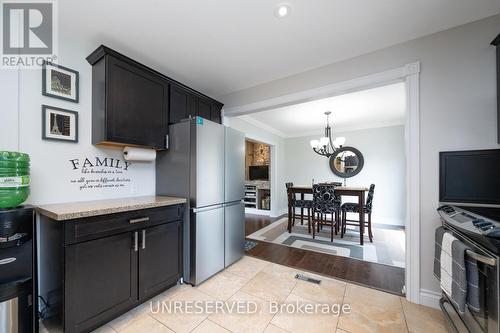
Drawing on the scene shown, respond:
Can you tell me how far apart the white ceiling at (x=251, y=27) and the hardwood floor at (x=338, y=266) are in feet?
8.21

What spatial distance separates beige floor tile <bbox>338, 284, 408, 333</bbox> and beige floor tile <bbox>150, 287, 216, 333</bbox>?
1155mm

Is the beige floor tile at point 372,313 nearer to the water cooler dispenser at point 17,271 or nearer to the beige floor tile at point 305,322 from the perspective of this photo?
the beige floor tile at point 305,322

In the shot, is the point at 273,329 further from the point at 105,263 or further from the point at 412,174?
the point at 412,174

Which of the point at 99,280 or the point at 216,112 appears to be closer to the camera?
the point at 99,280

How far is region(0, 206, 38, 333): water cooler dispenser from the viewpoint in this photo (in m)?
1.22

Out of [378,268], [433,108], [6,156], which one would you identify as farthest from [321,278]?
[6,156]

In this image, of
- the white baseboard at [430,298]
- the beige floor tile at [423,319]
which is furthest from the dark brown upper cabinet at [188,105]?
the white baseboard at [430,298]

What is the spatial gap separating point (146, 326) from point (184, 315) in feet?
0.94

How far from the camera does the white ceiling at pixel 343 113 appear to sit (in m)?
3.24

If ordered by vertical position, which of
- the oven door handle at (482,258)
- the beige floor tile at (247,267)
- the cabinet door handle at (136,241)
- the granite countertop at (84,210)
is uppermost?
the granite countertop at (84,210)

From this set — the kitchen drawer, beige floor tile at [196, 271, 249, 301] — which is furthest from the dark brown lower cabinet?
beige floor tile at [196, 271, 249, 301]

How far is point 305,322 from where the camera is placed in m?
1.59

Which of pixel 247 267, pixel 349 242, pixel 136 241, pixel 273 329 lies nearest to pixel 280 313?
pixel 273 329

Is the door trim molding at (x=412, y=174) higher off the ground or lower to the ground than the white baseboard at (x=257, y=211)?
higher
